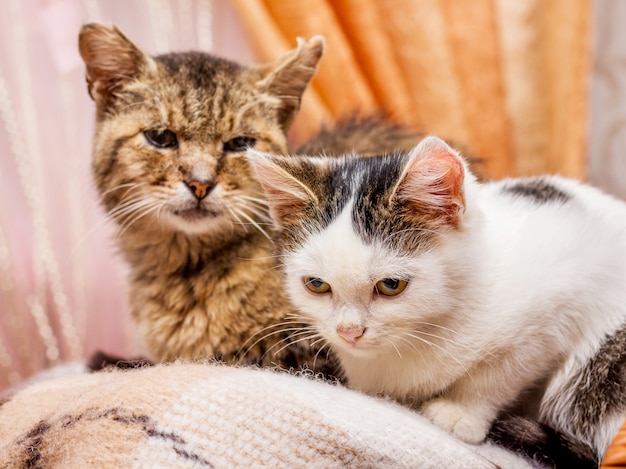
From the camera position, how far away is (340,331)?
0.77 meters

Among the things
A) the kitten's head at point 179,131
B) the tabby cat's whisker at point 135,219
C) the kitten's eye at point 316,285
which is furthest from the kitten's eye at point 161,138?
the kitten's eye at point 316,285

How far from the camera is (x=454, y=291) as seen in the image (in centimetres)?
80

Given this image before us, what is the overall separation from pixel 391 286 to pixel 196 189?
36cm

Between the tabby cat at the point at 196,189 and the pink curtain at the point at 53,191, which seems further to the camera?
the pink curtain at the point at 53,191

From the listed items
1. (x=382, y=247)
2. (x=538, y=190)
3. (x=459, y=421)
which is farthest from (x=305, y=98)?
(x=459, y=421)

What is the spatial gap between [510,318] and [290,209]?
337mm

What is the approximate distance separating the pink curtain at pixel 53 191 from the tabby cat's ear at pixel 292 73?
47 cm

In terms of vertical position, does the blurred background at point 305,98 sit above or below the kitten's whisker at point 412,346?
above

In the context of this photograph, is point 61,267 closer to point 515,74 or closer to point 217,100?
point 217,100

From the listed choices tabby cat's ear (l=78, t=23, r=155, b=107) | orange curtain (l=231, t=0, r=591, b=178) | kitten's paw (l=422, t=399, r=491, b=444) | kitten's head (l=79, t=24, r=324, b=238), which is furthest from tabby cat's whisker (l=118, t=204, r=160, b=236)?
orange curtain (l=231, t=0, r=591, b=178)

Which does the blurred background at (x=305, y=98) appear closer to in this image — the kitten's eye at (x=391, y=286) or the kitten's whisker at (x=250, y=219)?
the kitten's whisker at (x=250, y=219)

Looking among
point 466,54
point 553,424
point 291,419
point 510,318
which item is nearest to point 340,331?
point 291,419

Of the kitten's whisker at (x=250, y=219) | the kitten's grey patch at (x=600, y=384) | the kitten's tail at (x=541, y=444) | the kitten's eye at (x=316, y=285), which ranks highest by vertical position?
the kitten's whisker at (x=250, y=219)

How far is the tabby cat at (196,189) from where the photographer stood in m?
0.97
